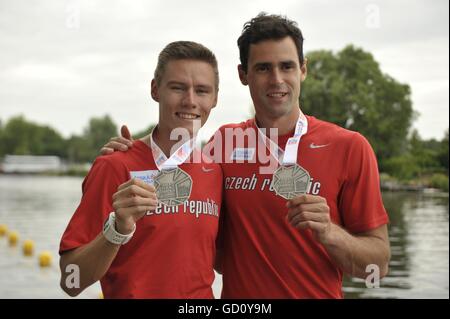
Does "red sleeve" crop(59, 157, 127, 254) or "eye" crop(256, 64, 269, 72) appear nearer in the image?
"red sleeve" crop(59, 157, 127, 254)

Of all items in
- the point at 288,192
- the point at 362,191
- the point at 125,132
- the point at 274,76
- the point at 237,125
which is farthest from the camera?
the point at 237,125

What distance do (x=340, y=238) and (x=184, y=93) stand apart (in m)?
1.24

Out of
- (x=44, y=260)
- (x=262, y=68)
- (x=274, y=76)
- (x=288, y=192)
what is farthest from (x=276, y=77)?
(x=44, y=260)

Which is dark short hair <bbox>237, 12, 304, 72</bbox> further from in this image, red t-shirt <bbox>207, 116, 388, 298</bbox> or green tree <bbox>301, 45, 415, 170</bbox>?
green tree <bbox>301, 45, 415, 170</bbox>

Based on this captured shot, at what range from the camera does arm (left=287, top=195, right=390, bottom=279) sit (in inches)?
112

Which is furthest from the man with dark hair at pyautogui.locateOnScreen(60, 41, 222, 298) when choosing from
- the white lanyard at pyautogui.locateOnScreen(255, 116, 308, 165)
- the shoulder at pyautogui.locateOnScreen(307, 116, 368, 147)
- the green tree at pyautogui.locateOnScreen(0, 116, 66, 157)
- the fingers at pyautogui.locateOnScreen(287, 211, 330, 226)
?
the green tree at pyautogui.locateOnScreen(0, 116, 66, 157)

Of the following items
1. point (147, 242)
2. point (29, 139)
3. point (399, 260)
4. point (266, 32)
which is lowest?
point (399, 260)

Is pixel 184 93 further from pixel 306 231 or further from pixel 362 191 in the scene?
pixel 362 191

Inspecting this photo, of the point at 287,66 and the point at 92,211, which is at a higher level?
the point at 287,66

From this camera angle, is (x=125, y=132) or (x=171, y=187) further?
(x=125, y=132)

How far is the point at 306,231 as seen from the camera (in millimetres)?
3395

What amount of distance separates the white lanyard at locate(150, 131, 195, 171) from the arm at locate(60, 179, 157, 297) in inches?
15.5
